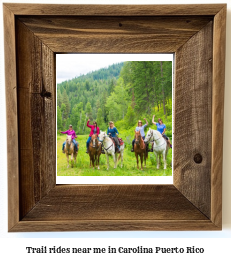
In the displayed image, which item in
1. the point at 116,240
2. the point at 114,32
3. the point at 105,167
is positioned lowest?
the point at 116,240

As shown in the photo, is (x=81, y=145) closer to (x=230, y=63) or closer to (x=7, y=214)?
(x=7, y=214)

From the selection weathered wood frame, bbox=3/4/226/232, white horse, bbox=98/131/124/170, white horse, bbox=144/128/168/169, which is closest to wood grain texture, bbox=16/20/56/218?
weathered wood frame, bbox=3/4/226/232

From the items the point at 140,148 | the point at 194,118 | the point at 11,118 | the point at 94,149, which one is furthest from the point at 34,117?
the point at 194,118

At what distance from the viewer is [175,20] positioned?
0.63m

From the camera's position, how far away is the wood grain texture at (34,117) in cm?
64

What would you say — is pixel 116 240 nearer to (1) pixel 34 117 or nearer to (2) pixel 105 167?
(2) pixel 105 167

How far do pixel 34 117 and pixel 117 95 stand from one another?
20 centimetres

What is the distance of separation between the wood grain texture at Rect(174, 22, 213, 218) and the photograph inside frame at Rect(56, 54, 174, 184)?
2cm

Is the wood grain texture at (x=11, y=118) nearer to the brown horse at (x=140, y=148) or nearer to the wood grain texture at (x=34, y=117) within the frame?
the wood grain texture at (x=34, y=117)

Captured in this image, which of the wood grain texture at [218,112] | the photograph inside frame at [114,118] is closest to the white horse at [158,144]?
the photograph inside frame at [114,118]

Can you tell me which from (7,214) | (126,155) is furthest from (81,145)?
(7,214)

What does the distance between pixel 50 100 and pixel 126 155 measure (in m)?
0.22

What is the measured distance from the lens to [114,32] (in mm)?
636

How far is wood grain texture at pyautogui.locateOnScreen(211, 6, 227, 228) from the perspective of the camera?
62 cm
